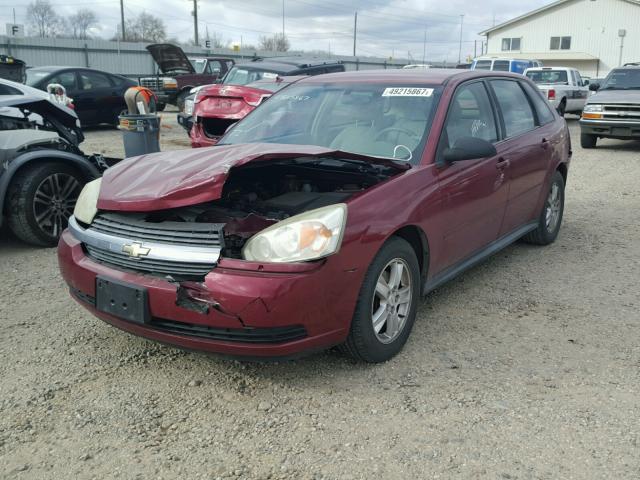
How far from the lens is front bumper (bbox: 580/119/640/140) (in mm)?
11844

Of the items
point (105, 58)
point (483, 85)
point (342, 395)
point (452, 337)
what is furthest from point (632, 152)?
point (105, 58)

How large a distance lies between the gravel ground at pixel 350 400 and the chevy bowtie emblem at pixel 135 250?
690 millimetres

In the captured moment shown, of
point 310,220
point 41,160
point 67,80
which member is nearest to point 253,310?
point 310,220

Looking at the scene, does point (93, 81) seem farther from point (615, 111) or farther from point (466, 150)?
point (466, 150)

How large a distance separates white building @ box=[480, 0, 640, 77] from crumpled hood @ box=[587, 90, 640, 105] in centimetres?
3689

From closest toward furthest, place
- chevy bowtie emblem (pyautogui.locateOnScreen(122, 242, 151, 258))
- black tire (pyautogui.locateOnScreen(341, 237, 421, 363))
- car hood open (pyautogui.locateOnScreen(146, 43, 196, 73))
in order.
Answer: chevy bowtie emblem (pyautogui.locateOnScreen(122, 242, 151, 258)), black tire (pyautogui.locateOnScreen(341, 237, 421, 363)), car hood open (pyautogui.locateOnScreen(146, 43, 196, 73))

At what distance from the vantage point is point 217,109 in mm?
8734

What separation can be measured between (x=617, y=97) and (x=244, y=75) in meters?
7.44

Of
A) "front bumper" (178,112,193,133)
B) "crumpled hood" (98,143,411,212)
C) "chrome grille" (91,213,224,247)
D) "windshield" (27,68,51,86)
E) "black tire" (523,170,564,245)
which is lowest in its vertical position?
"black tire" (523,170,564,245)

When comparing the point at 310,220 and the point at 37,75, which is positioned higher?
the point at 37,75

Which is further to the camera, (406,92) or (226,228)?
(406,92)

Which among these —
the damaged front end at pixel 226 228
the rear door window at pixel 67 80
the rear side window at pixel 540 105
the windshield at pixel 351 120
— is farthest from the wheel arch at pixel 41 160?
the rear door window at pixel 67 80

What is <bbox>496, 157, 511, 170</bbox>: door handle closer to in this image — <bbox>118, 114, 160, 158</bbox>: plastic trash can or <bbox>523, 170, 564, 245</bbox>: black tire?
<bbox>523, 170, 564, 245</bbox>: black tire

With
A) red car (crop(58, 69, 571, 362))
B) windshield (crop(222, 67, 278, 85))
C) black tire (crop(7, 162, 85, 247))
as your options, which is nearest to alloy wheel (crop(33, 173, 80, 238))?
black tire (crop(7, 162, 85, 247))
